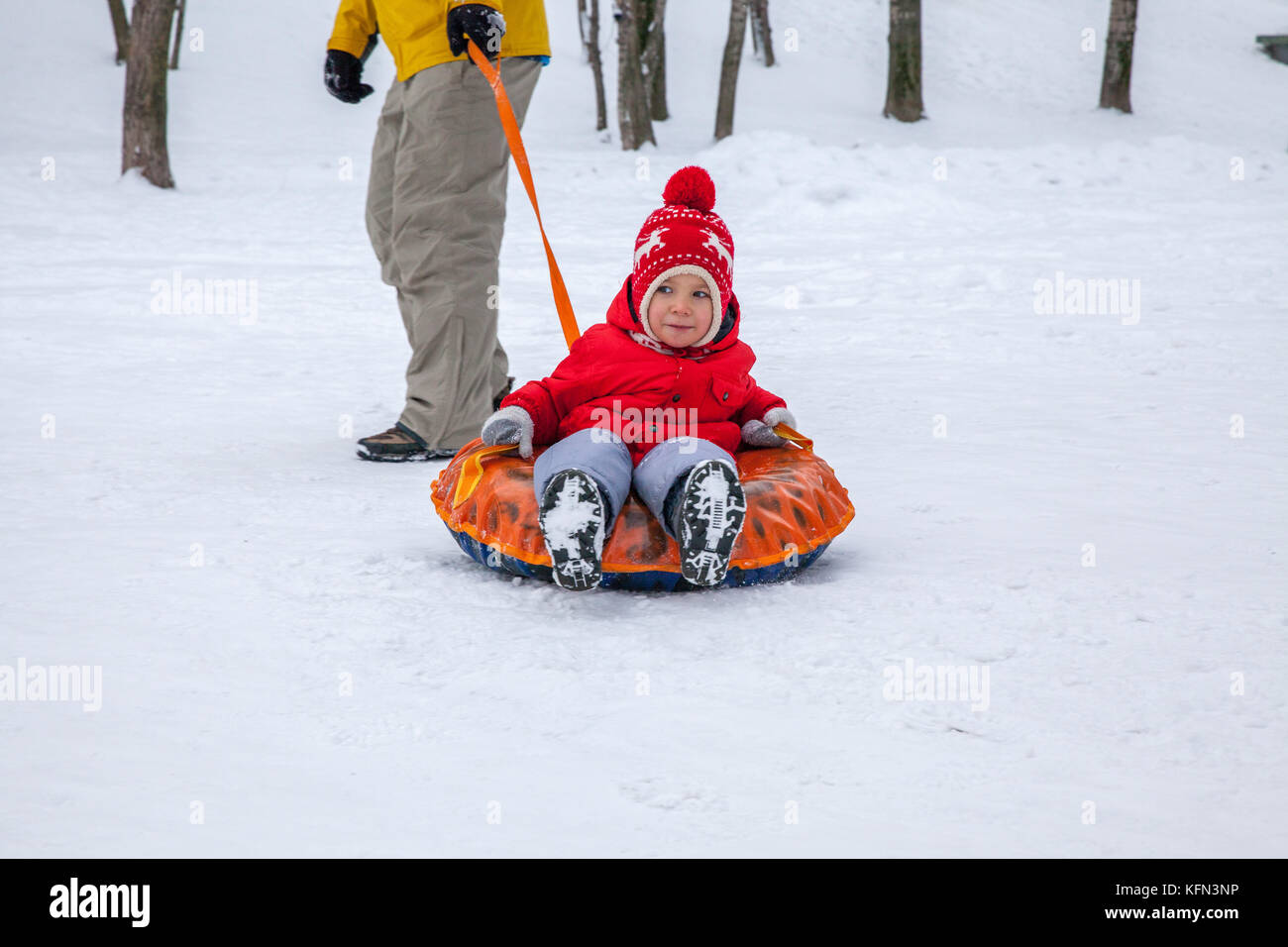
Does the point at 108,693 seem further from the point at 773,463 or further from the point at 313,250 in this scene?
the point at 313,250

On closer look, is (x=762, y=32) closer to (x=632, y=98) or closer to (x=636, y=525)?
(x=632, y=98)

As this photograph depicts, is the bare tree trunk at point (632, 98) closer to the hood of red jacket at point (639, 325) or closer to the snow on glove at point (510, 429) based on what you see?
the hood of red jacket at point (639, 325)

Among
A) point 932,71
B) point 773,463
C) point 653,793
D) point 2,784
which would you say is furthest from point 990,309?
point 932,71

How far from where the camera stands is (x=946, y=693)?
2141 millimetres

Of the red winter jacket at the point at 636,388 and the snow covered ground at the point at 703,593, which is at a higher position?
the red winter jacket at the point at 636,388

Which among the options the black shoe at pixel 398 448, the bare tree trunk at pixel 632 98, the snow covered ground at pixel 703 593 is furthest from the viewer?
the bare tree trunk at pixel 632 98

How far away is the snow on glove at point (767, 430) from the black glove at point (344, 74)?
1.89m

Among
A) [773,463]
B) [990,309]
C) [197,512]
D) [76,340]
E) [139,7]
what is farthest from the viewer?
[139,7]

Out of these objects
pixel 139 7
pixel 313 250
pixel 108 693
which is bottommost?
pixel 313 250

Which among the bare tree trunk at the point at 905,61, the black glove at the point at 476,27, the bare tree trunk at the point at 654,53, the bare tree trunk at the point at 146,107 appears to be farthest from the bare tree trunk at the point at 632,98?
the black glove at the point at 476,27

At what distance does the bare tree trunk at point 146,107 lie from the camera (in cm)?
1014

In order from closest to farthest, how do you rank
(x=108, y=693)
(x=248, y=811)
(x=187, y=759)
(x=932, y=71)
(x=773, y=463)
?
(x=248, y=811) → (x=187, y=759) → (x=108, y=693) → (x=773, y=463) → (x=932, y=71)

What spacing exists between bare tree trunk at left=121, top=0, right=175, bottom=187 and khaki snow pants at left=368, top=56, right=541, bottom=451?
23.2ft

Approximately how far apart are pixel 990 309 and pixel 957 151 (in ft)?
15.4
